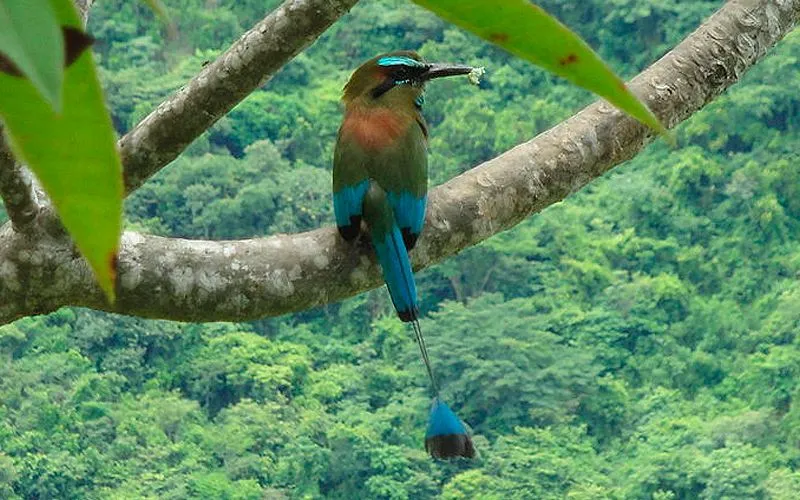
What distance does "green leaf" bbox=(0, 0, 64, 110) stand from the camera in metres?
0.15

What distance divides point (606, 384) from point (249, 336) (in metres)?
3.23

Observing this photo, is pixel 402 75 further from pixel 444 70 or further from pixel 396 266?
pixel 396 266

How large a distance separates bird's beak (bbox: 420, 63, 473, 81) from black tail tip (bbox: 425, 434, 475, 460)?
1.16ft

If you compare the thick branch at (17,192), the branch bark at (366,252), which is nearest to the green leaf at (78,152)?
→ the thick branch at (17,192)

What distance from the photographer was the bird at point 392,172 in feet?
3.51

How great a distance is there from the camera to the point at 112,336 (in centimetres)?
1184

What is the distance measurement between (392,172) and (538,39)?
1.09m

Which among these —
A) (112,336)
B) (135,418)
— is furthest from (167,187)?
(135,418)

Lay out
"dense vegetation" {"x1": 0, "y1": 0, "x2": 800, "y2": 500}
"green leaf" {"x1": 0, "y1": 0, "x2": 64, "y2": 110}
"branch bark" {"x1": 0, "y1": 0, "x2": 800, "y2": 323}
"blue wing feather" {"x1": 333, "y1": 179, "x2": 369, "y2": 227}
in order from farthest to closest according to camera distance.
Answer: "dense vegetation" {"x1": 0, "y1": 0, "x2": 800, "y2": 500}, "blue wing feather" {"x1": 333, "y1": 179, "x2": 369, "y2": 227}, "branch bark" {"x1": 0, "y1": 0, "x2": 800, "y2": 323}, "green leaf" {"x1": 0, "y1": 0, "x2": 64, "y2": 110}

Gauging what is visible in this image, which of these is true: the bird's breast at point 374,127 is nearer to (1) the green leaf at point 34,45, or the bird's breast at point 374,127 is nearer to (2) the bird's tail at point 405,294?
(2) the bird's tail at point 405,294

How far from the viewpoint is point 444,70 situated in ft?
4.22

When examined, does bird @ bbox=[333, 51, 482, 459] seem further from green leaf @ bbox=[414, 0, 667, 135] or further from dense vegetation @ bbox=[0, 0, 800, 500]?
dense vegetation @ bbox=[0, 0, 800, 500]

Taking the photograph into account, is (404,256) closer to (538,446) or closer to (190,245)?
(190,245)

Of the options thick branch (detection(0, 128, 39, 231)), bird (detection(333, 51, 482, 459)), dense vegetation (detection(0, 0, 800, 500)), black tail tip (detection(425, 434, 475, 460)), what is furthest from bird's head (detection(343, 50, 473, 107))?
dense vegetation (detection(0, 0, 800, 500))
